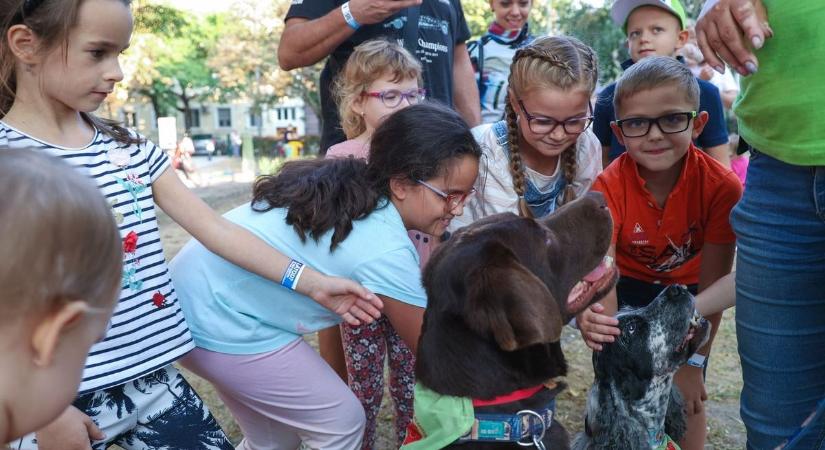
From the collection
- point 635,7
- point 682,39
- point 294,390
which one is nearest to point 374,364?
point 294,390

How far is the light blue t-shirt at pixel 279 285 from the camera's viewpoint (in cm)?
289

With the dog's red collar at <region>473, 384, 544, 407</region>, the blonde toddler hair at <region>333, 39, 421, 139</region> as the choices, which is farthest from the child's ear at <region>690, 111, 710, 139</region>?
the dog's red collar at <region>473, 384, 544, 407</region>

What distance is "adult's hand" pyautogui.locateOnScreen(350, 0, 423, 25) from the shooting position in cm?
388

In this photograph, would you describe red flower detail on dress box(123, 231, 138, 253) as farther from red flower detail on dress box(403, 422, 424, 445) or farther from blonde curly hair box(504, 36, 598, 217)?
blonde curly hair box(504, 36, 598, 217)

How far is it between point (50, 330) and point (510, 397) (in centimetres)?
167

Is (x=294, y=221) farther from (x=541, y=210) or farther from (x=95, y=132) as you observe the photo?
(x=541, y=210)

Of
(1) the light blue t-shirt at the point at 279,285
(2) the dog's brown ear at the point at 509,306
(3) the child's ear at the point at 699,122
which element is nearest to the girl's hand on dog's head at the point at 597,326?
(2) the dog's brown ear at the point at 509,306

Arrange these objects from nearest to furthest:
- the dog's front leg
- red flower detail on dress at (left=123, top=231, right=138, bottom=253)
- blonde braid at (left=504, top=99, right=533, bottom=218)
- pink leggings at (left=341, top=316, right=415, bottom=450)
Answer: red flower detail on dress at (left=123, top=231, right=138, bottom=253)
the dog's front leg
blonde braid at (left=504, top=99, right=533, bottom=218)
pink leggings at (left=341, top=316, right=415, bottom=450)

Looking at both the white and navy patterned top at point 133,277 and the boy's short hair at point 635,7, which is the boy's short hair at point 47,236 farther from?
the boy's short hair at point 635,7

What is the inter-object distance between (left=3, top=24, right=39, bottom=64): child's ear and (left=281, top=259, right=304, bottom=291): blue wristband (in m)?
1.20

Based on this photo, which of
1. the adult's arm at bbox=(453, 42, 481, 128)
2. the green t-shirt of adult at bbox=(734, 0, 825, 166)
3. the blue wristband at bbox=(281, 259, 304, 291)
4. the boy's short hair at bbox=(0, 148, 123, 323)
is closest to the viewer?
the boy's short hair at bbox=(0, 148, 123, 323)

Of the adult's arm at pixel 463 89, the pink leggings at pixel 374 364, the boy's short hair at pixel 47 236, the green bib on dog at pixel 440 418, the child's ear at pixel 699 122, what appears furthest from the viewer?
the adult's arm at pixel 463 89

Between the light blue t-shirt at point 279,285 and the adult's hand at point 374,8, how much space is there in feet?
4.62

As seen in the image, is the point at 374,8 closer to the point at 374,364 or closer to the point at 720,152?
the point at 374,364
